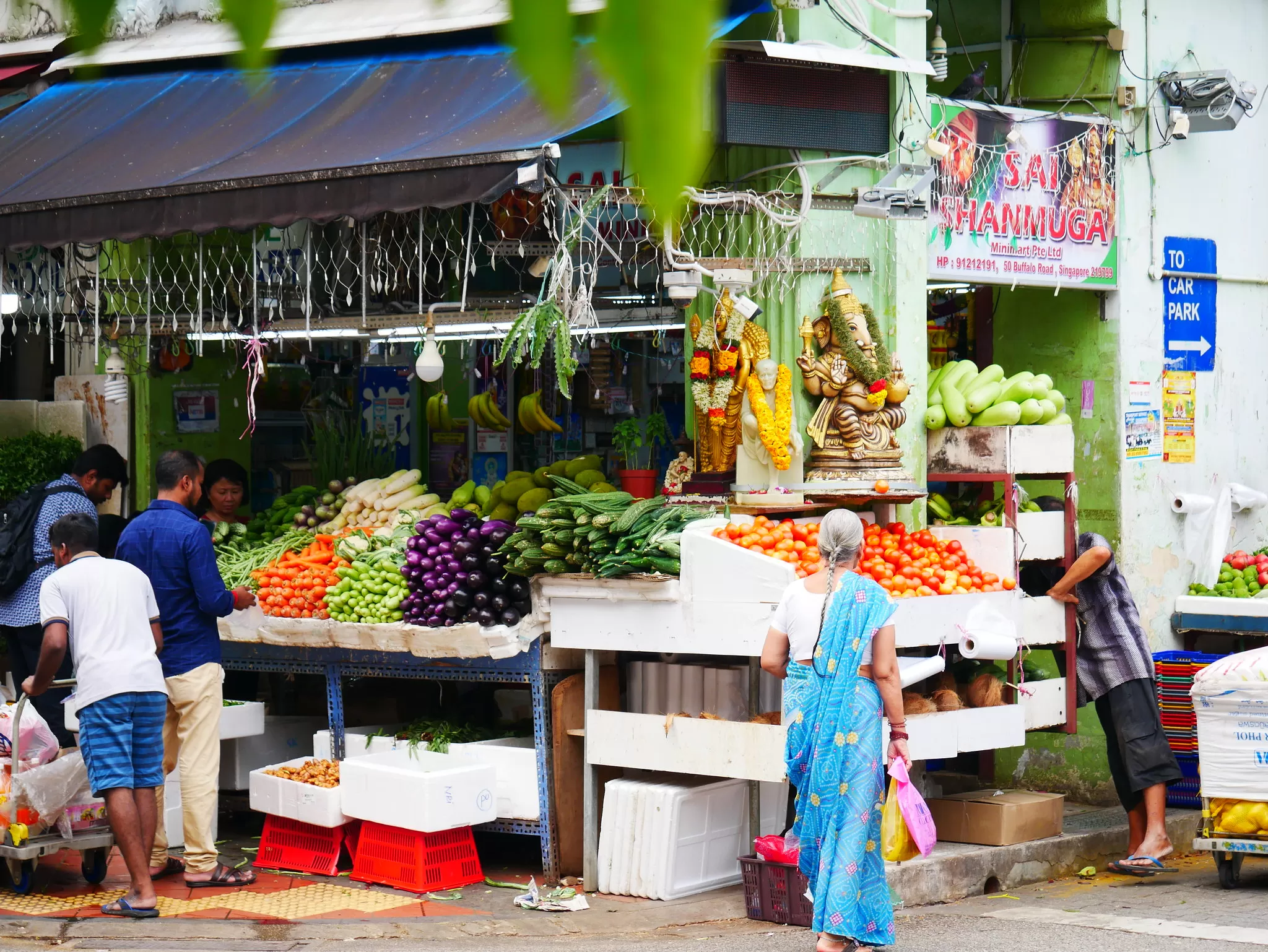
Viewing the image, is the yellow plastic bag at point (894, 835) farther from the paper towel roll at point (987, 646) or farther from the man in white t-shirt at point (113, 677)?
the man in white t-shirt at point (113, 677)

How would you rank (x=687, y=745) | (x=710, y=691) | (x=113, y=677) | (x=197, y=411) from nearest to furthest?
(x=113, y=677) < (x=687, y=745) < (x=710, y=691) < (x=197, y=411)

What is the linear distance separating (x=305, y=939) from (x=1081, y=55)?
6099 millimetres

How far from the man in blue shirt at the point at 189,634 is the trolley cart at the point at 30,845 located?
266mm

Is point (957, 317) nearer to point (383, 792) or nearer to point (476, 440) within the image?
point (476, 440)

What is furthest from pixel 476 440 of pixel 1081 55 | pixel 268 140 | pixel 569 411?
pixel 1081 55

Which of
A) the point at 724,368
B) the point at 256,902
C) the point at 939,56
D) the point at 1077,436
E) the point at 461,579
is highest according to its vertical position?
the point at 939,56

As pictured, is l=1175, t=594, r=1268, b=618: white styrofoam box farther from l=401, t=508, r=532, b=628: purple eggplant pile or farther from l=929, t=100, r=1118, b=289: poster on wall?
l=401, t=508, r=532, b=628: purple eggplant pile

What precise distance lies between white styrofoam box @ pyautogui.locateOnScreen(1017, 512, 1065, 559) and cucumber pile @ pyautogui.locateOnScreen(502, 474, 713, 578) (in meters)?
1.52

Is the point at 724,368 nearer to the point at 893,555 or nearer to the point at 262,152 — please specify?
the point at 893,555

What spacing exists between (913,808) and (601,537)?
1856mm

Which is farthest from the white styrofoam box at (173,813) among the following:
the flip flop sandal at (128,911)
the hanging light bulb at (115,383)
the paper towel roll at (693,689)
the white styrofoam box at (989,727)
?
the white styrofoam box at (989,727)

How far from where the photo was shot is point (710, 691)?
7141mm

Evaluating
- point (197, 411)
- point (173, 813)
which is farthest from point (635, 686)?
point (197, 411)

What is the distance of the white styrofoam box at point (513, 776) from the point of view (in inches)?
282
